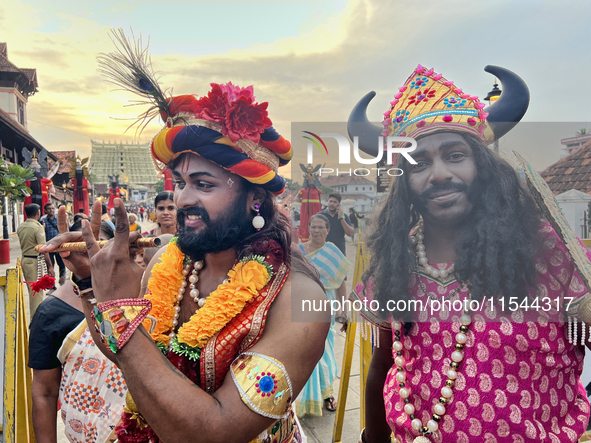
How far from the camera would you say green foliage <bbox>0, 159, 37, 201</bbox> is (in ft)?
49.9

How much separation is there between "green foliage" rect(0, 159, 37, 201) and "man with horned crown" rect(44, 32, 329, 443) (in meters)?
17.2

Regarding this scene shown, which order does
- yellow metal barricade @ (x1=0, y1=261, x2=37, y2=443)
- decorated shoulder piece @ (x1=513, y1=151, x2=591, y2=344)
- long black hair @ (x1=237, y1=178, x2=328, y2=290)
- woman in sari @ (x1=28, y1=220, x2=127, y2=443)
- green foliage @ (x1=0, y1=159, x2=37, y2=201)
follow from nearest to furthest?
decorated shoulder piece @ (x1=513, y1=151, x2=591, y2=344) < long black hair @ (x1=237, y1=178, x2=328, y2=290) < woman in sari @ (x1=28, y1=220, x2=127, y2=443) < yellow metal barricade @ (x1=0, y1=261, x2=37, y2=443) < green foliage @ (x1=0, y1=159, x2=37, y2=201)

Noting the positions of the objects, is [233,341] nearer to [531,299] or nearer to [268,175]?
[268,175]

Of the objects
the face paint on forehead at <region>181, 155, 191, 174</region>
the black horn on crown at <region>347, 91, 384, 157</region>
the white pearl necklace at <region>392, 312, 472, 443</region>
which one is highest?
the black horn on crown at <region>347, 91, 384, 157</region>

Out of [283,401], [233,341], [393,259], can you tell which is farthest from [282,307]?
[393,259]

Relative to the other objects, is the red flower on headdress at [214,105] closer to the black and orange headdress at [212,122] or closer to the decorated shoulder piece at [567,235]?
the black and orange headdress at [212,122]

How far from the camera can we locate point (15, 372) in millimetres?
2316

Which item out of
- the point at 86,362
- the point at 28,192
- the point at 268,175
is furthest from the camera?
the point at 28,192

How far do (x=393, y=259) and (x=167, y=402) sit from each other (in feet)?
2.89

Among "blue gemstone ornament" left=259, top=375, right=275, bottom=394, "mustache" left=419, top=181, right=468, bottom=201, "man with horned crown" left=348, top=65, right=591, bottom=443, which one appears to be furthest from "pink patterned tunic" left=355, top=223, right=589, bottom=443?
"blue gemstone ornament" left=259, top=375, right=275, bottom=394

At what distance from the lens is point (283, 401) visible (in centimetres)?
128

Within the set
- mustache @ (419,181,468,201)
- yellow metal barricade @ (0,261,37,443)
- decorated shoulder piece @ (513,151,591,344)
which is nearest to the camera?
decorated shoulder piece @ (513,151,591,344)

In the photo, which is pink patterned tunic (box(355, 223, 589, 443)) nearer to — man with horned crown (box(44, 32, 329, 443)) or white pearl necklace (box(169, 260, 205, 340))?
man with horned crown (box(44, 32, 329, 443))

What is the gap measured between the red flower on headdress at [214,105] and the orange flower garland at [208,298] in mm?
617
